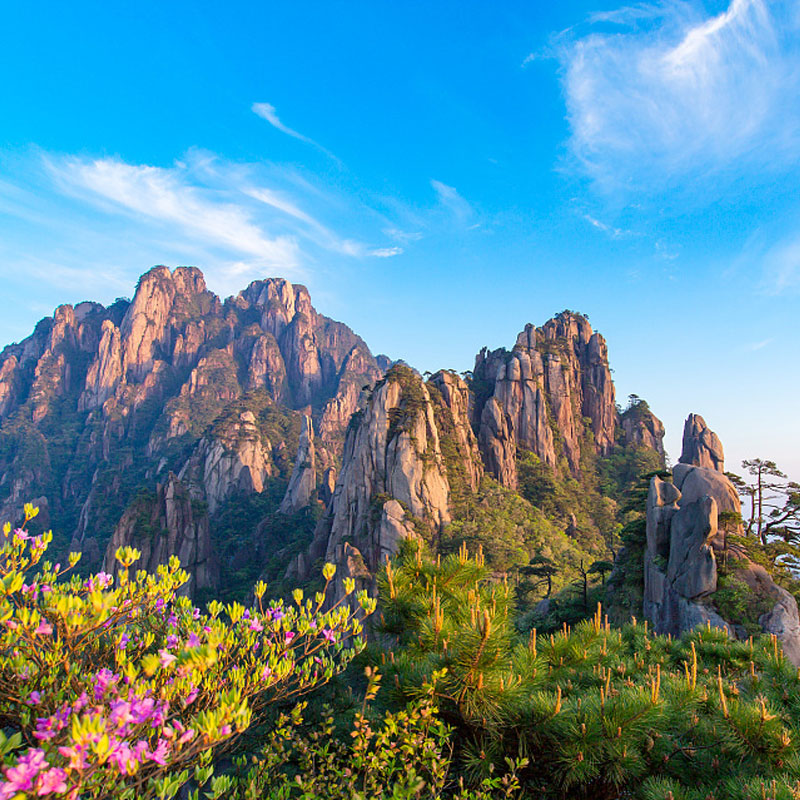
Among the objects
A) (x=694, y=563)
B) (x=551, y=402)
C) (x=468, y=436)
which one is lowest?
(x=694, y=563)

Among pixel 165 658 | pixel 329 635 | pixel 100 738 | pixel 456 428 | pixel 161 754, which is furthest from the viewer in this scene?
pixel 456 428

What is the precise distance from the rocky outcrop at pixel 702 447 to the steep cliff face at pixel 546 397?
9.82m

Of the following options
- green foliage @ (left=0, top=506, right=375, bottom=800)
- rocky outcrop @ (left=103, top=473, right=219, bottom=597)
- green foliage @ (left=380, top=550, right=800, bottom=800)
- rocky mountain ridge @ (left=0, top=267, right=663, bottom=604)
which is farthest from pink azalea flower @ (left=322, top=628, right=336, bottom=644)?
rocky outcrop @ (left=103, top=473, right=219, bottom=597)

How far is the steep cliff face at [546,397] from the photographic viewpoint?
1970 inches

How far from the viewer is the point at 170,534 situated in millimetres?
43125

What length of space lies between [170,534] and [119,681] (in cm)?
4636

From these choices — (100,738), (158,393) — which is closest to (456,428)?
(100,738)

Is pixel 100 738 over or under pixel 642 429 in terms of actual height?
under

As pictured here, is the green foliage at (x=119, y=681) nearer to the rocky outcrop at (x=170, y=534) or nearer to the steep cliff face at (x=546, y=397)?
the rocky outcrop at (x=170, y=534)

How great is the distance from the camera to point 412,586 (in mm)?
4848

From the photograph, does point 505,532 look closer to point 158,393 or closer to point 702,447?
point 702,447

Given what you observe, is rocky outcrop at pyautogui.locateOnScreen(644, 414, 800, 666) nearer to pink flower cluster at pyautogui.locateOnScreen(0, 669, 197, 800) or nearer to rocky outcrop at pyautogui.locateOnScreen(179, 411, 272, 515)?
pink flower cluster at pyautogui.locateOnScreen(0, 669, 197, 800)

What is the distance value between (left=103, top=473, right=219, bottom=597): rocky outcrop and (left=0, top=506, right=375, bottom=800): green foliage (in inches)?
1662

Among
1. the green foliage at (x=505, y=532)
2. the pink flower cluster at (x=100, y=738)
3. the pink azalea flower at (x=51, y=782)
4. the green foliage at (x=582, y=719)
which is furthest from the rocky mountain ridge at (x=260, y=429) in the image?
the pink azalea flower at (x=51, y=782)
